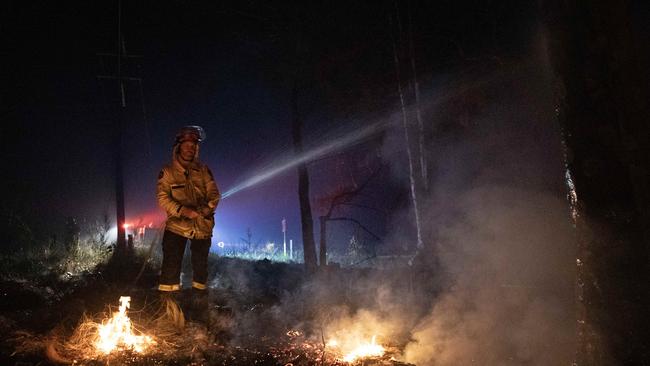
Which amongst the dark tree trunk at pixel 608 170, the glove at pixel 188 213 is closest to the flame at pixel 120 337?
the glove at pixel 188 213

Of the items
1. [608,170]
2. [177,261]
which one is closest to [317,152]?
[177,261]

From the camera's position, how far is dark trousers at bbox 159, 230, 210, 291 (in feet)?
16.3

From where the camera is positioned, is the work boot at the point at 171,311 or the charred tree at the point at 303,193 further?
the charred tree at the point at 303,193

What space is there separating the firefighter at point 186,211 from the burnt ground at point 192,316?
644 millimetres

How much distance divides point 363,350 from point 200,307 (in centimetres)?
239

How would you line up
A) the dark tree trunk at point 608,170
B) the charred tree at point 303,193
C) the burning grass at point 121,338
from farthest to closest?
the charred tree at point 303,193, the burning grass at point 121,338, the dark tree trunk at point 608,170

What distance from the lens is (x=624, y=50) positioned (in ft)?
10.0

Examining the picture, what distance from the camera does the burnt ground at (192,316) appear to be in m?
4.18

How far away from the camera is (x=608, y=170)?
3.06 m

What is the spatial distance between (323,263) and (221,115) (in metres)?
9.87

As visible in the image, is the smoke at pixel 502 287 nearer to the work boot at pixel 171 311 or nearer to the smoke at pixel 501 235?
the smoke at pixel 501 235

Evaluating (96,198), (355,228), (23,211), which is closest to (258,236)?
(355,228)

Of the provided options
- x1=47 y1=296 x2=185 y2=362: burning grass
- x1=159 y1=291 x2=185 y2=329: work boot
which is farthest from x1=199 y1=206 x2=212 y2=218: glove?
x1=47 y1=296 x2=185 y2=362: burning grass

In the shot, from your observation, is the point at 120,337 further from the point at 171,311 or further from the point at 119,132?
the point at 119,132
